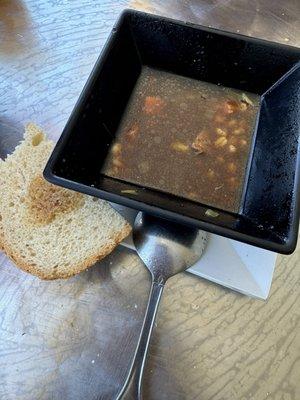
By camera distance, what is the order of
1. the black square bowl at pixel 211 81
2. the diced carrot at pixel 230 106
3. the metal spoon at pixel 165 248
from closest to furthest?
the black square bowl at pixel 211 81
the metal spoon at pixel 165 248
the diced carrot at pixel 230 106

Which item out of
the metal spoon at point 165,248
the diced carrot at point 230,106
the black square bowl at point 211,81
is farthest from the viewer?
the diced carrot at point 230,106

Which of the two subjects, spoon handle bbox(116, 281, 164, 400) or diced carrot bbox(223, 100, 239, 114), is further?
diced carrot bbox(223, 100, 239, 114)

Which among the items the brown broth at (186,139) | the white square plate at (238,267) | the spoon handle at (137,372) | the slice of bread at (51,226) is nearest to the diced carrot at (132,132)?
the brown broth at (186,139)

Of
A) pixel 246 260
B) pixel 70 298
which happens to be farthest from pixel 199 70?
pixel 70 298

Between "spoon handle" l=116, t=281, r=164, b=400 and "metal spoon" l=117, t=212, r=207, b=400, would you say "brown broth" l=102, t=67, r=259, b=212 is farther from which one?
"spoon handle" l=116, t=281, r=164, b=400

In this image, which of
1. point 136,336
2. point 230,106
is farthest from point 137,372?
point 230,106

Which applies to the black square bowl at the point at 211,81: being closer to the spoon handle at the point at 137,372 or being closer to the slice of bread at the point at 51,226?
the slice of bread at the point at 51,226

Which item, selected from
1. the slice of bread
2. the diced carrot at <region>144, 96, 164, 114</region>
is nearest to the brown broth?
the diced carrot at <region>144, 96, 164, 114</region>
